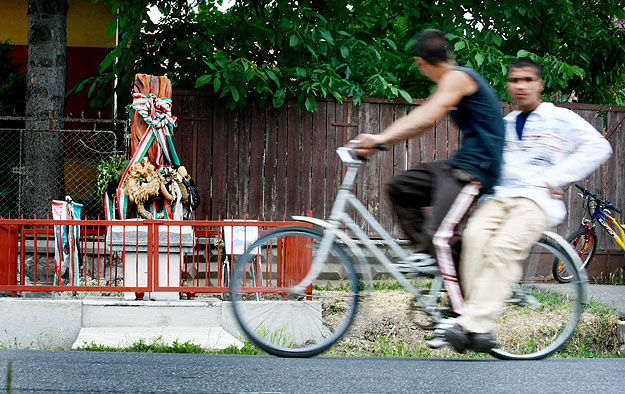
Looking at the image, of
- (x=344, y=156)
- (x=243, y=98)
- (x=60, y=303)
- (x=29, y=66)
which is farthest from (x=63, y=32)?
(x=344, y=156)

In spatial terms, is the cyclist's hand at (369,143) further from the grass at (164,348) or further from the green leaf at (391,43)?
the green leaf at (391,43)

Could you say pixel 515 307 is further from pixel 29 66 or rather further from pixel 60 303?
pixel 29 66

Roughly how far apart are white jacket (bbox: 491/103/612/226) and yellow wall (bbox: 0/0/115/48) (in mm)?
12498

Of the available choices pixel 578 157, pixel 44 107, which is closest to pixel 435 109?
pixel 578 157

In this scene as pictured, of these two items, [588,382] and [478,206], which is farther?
[588,382]

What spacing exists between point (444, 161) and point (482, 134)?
0.26m

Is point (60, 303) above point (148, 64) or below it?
below

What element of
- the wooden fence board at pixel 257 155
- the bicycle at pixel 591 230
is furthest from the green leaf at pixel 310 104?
the bicycle at pixel 591 230

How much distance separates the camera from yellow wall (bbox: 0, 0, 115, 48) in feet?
52.3

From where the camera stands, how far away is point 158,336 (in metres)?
8.66

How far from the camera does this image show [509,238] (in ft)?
15.1

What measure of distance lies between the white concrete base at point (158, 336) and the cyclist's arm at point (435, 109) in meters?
4.65

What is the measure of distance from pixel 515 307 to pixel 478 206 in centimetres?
89

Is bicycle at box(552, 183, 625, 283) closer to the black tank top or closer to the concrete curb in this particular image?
the concrete curb
